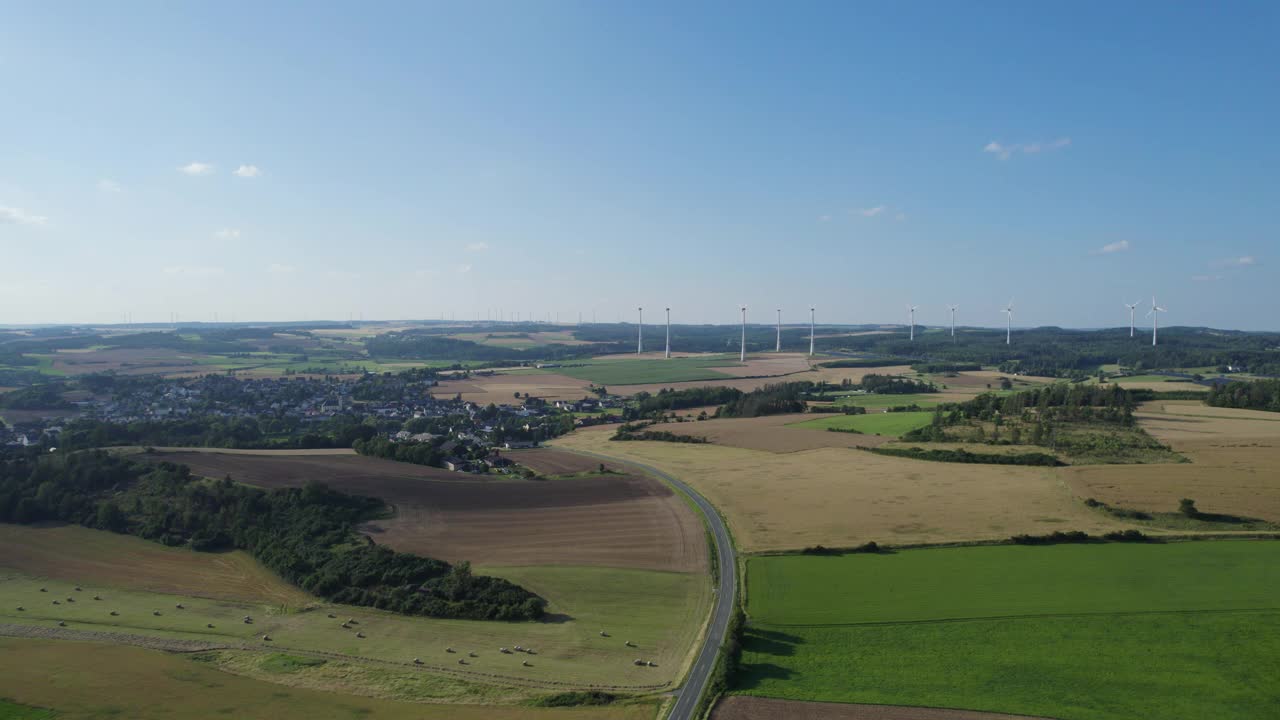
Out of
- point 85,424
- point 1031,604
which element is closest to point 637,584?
point 1031,604

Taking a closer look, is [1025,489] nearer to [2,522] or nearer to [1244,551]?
[1244,551]

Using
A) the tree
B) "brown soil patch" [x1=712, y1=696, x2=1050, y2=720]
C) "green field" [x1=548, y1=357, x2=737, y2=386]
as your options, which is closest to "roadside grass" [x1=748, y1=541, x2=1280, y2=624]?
the tree

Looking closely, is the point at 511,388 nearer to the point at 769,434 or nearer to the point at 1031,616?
the point at 769,434

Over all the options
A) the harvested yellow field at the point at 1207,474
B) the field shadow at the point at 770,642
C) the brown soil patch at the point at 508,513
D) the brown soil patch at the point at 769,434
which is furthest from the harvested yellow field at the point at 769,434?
the field shadow at the point at 770,642

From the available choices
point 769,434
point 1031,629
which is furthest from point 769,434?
A: point 1031,629

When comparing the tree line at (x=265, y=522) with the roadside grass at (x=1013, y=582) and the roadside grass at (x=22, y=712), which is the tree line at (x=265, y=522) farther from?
the roadside grass at (x=22, y=712)

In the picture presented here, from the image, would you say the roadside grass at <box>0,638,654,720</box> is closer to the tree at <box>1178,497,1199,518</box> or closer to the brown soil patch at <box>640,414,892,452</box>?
the tree at <box>1178,497,1199,518</box>
